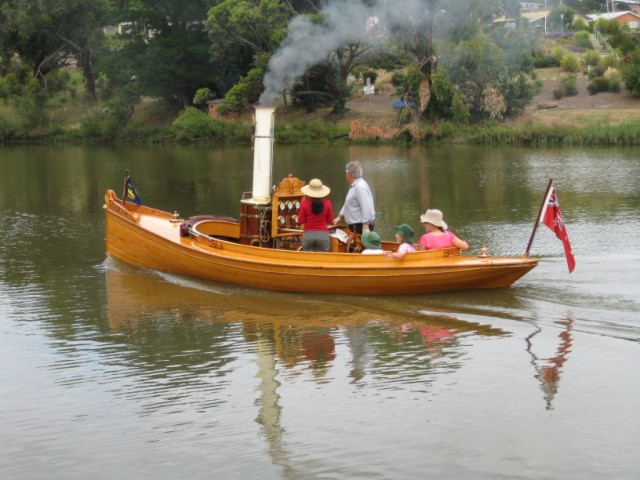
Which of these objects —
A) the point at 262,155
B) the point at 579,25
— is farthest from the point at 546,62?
the point at 262,155

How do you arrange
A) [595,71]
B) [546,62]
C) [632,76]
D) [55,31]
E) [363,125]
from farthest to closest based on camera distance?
[55,31], [546,62], [595,71], [363,125], [632,76]

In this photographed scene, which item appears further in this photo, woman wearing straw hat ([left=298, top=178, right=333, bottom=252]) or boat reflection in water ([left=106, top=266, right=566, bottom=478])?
woman wearing straw hat ([left=298, top=178, right=333, bottom=252])

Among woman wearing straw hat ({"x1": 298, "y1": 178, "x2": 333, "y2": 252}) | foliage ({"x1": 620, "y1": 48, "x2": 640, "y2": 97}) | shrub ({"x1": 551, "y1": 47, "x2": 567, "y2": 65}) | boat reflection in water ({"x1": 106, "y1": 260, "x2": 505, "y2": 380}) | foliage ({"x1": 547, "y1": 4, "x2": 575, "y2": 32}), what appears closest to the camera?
boat reflection in water ({"x1": 106, "y1": 260, "x2": 505, "y2": 380})

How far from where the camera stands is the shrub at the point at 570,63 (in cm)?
4884

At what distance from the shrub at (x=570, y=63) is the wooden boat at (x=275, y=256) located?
120 feet

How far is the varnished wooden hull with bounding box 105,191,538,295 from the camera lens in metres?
12.6

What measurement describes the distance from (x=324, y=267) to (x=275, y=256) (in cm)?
85

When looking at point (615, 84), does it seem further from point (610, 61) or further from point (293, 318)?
point (293, 318)

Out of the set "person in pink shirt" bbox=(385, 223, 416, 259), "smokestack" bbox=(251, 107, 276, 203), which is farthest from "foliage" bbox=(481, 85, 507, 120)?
"person in pink shirt" bbox=(385, 223, 416, 259)

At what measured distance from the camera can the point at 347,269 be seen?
12820 mm

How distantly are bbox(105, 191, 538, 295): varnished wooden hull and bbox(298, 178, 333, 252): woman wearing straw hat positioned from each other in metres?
0.32

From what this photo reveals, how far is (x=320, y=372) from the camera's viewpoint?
1029cm

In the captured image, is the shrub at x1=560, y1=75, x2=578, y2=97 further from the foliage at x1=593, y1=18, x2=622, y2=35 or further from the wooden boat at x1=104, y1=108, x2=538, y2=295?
the wooden boat at x1=104, y1=108, x2=538, y2=295

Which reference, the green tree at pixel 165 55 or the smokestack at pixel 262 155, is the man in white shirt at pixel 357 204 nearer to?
the smokestack at pixel 262 155
